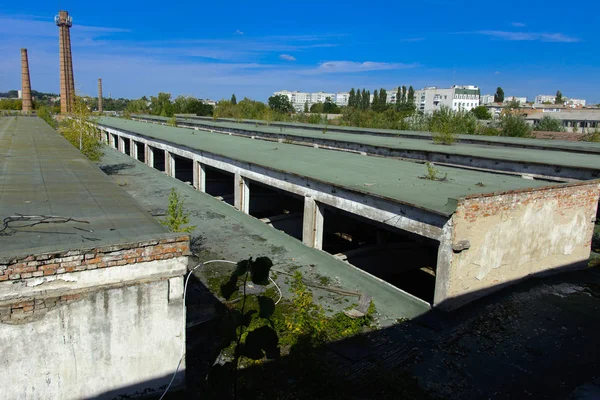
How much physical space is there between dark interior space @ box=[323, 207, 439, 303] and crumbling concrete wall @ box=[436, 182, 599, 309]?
1.86 m

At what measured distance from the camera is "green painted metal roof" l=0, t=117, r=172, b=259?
550 cm

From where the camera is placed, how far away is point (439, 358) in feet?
22.6

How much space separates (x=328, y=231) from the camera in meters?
14.9

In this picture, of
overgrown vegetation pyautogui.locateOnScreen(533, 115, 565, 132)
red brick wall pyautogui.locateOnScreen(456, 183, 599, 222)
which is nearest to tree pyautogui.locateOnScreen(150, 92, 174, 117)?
overgrown vegetation pyautogui.locateOnScreen(533, 115, 565, 132)

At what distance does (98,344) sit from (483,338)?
19.8 ft

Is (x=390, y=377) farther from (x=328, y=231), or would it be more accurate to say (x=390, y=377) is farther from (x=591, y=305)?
(x=328, y=231)

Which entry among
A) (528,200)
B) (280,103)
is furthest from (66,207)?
(280,103)

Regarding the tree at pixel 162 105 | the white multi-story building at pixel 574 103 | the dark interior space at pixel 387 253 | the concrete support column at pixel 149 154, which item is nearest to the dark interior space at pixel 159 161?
the concrete support column at pixel 149 154

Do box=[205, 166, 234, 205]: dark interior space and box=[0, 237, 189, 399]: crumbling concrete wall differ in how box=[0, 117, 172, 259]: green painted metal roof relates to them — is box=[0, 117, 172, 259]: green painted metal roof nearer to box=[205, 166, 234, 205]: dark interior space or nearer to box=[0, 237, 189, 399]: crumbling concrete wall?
box=[0, 237, 189, 399]: crumbling concrete wall

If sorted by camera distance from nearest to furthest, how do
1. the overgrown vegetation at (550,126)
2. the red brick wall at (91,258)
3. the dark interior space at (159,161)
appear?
1. the red brick wall at (91,258)
2. the dark interior space at (159,161)
3. the overgrown vegetation at (550,126)

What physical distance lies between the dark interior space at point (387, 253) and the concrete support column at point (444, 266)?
7.58 feet

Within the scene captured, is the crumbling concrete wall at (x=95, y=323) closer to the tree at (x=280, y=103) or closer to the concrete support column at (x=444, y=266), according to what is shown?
the concrete support column at (x=444, y=266)

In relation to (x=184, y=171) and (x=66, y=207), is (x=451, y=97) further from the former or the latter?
(x=66, y=207)

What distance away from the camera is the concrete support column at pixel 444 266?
7.82 metres
